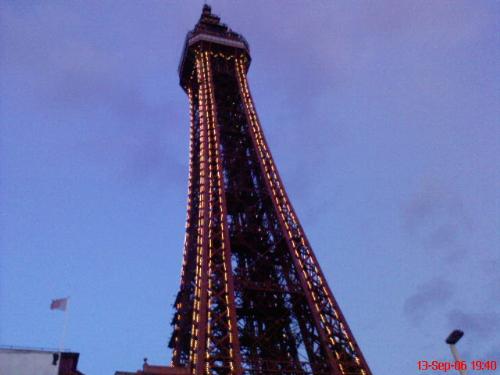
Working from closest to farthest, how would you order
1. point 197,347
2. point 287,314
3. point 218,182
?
point 197,347 → point 287,314 → point 218,182

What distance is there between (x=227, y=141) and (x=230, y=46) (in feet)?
36.0

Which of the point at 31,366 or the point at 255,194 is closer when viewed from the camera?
the point at 31,366

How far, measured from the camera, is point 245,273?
1396 inches

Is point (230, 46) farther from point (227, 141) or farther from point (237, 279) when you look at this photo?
point (237, 279)

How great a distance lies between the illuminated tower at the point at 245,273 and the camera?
29781 mm

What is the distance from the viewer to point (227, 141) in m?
45.0

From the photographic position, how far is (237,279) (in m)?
32.9

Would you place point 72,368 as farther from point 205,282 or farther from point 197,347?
point 205,282

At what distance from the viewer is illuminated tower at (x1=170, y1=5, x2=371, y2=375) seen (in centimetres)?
2978

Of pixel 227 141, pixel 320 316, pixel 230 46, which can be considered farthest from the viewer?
pixel 230 46

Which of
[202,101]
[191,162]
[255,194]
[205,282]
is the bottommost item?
[205,282]

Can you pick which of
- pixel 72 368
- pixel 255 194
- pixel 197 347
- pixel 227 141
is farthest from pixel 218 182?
pixel 72 368

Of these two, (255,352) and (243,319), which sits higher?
(243,319)

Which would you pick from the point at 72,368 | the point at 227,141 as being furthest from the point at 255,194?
the point at 72,368
